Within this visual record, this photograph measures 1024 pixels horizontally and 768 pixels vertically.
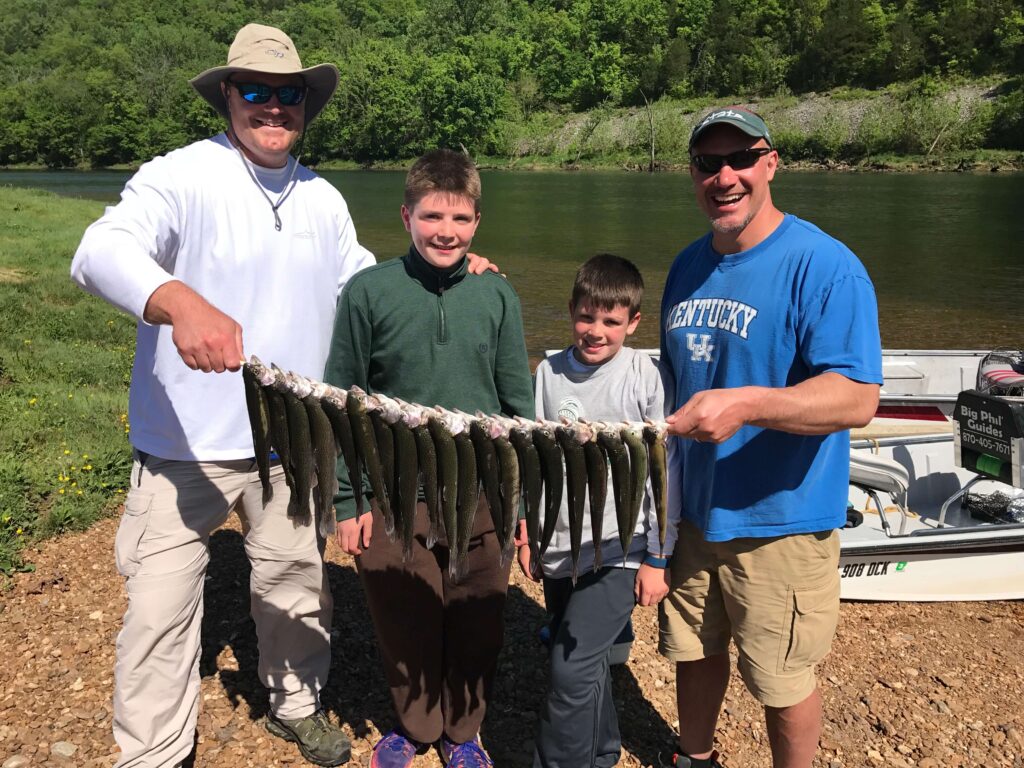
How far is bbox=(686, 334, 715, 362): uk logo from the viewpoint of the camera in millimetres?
3617

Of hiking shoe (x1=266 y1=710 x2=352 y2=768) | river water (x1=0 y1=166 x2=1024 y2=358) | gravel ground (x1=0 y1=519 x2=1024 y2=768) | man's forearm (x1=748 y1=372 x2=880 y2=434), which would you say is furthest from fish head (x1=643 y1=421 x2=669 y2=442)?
river water (x1=0 y1=166 x2=1024 y2=358)

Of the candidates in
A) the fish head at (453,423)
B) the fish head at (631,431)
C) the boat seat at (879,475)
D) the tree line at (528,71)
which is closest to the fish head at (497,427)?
the fish head at (453,423)

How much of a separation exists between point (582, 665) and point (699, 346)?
161cm

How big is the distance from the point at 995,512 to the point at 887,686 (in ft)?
10.7

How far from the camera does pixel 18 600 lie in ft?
18.6

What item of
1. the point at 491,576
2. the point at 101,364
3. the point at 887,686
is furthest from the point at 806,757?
the point at 101,364

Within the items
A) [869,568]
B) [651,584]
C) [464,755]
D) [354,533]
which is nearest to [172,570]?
[354,533]

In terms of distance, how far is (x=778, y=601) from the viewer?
3.63m

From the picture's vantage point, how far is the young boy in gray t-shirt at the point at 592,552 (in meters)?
3.76

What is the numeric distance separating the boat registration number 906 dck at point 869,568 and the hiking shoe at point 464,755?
3.86 m

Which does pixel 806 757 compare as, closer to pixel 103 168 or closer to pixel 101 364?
pixel 101 364

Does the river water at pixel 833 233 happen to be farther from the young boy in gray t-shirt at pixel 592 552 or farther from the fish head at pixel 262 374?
the fish head at pixel 262 374

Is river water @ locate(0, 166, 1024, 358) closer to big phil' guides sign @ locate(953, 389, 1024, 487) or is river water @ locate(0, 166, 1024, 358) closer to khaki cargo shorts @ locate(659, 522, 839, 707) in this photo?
big phil' guides sign @ locate(953, 389, 1024, 487)

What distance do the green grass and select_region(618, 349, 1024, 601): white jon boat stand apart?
6.68m
